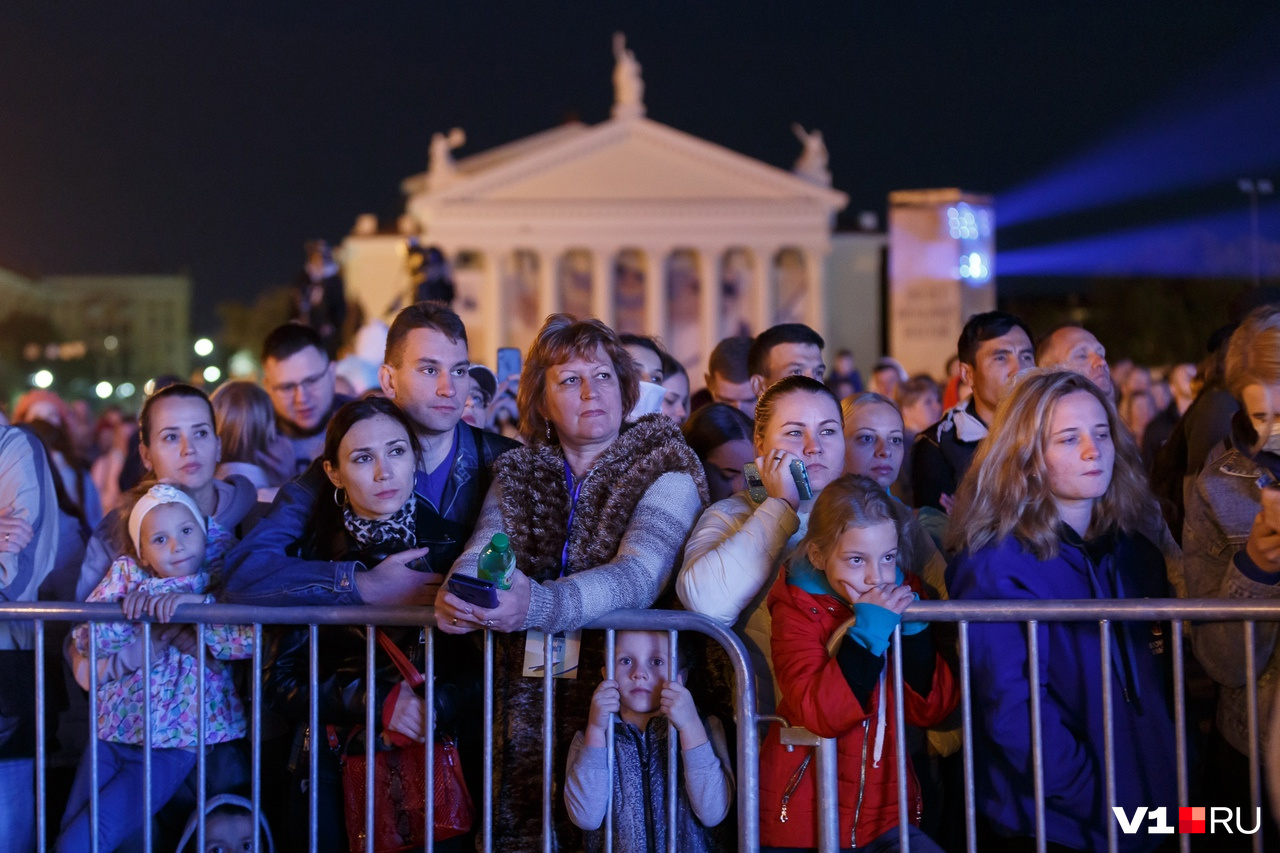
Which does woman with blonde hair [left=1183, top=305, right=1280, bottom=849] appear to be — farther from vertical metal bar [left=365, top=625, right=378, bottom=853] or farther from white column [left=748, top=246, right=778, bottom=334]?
white column [left=748, top=246, right=778, bottom=334]

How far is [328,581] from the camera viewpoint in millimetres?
3832

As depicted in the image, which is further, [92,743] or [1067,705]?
[92,743]

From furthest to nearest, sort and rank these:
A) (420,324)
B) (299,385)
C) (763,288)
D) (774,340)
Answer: (763,288) → (299,385) → (774,340) → (420,324)

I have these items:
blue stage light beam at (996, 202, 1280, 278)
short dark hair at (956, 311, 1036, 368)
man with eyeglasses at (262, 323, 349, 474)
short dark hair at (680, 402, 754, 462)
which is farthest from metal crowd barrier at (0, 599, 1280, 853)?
blue stage light beam at (996, 202, 1280, 278)

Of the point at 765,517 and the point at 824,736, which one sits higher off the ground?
the point at 765,517

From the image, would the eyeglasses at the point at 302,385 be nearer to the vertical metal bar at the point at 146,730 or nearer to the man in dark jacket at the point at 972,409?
the vertical metal bar at the point at 146,730

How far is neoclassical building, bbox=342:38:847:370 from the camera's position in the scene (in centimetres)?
5247

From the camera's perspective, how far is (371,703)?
3686 mm

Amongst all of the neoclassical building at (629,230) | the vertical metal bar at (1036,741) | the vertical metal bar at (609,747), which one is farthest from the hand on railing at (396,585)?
the neoclassical building at (629,230)

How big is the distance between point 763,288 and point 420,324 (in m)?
49.6

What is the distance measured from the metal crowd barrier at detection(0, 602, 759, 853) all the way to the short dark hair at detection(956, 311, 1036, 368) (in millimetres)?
2234

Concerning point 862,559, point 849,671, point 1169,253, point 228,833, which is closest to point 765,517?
point 862,559

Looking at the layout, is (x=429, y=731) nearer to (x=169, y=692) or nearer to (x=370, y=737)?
(x=370, y=737)

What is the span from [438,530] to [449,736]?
2.20 feet
